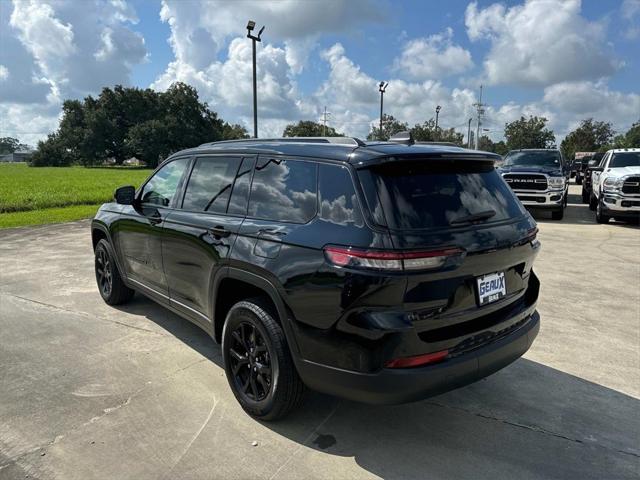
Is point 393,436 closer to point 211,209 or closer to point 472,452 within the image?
point 472,452

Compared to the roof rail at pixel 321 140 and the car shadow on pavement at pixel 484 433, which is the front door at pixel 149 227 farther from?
the car shadow on pavement at pixel 484 433

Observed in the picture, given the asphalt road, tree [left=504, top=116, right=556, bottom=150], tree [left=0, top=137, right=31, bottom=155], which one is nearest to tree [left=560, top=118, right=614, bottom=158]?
tree [left=504, top=116, right=556, bottom=150]

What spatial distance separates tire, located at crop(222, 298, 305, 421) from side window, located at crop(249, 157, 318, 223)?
594 millimetres

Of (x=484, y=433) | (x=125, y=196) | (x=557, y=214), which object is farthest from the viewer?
(x=557, y=214)

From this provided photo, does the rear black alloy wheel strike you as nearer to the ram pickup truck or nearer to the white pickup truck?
the ram pickup truck

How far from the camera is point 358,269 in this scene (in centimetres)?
245

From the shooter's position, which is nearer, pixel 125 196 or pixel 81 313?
pixel 125 196

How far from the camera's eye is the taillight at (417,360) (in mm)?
2480

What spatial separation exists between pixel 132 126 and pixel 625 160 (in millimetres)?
80113

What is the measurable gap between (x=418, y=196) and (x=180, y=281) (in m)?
2.22

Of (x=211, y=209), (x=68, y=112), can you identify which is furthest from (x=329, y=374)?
(x=68, y=112)

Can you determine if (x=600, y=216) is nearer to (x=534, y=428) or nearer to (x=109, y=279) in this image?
(x=534, y=428)

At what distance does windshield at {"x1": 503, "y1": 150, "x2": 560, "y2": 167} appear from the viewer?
1430cm

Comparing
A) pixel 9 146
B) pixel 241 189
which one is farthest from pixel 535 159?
pixel 9 146
